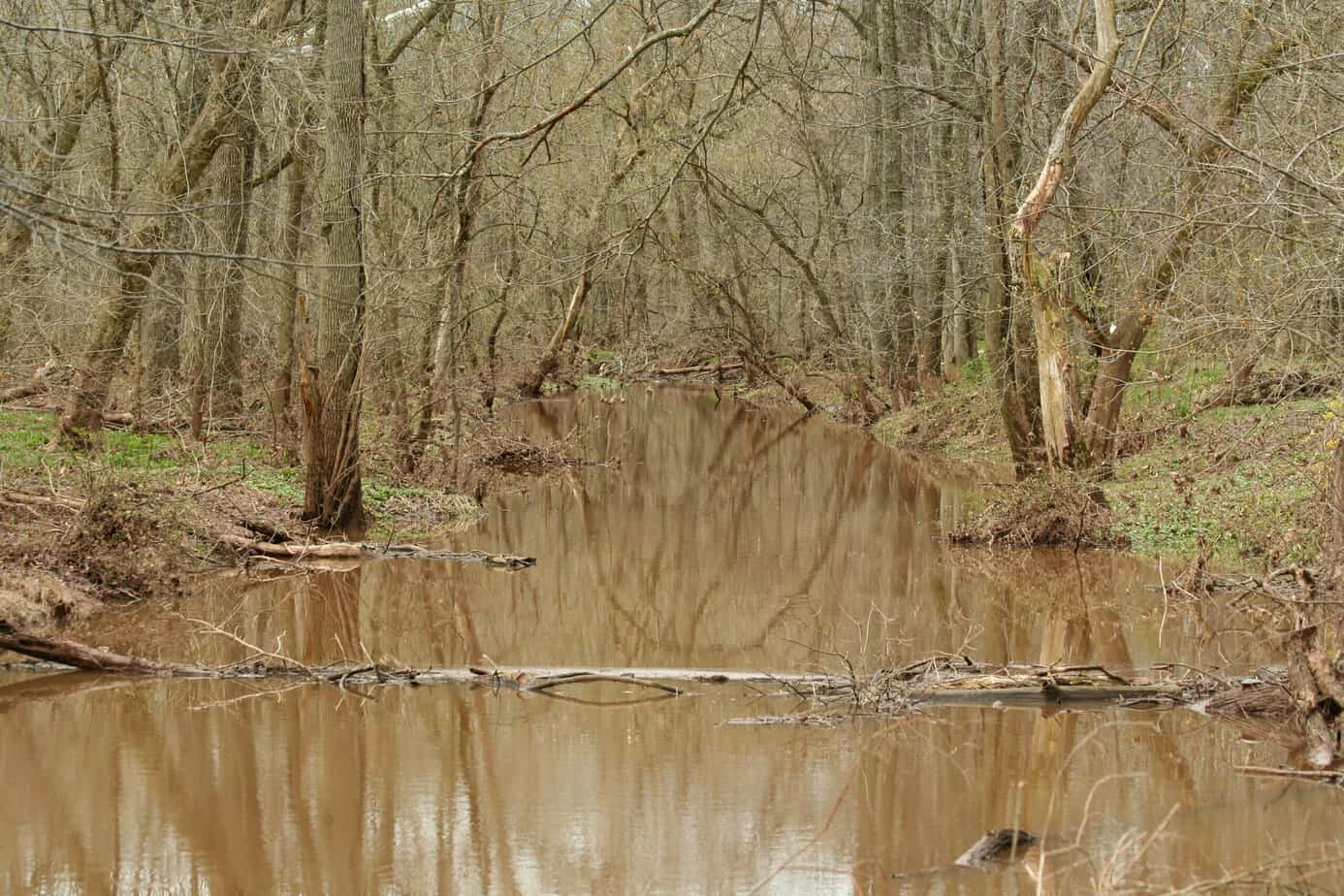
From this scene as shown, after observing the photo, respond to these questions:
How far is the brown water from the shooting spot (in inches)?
240

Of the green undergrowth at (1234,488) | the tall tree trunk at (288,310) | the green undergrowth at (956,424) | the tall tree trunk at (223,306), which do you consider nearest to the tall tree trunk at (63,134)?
the tall tree trunk at (223,306)

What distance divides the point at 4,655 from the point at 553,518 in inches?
336

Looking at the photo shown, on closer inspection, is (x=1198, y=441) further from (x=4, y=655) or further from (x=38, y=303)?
(x=38, y=303)

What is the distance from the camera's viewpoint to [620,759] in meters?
7.54

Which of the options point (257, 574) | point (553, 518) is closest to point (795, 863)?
point (257, 574)

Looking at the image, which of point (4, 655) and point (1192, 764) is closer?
point (1192, 764)

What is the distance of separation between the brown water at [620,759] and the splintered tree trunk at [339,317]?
141 cm

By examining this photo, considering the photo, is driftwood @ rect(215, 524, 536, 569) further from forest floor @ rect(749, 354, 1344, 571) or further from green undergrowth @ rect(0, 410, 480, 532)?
forest floor @ rect(749, 354, 1344, 571)

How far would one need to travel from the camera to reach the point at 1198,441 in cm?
1695

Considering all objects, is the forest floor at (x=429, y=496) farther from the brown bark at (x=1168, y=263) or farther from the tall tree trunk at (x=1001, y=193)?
the tall tree trunk at (x=1001, y=193)

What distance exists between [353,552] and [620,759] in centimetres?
664

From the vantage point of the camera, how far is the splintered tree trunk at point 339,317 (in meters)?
14.2

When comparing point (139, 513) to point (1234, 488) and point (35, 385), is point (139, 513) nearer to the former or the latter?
point (35, 385)

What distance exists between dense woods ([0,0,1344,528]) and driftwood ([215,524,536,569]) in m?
0.86
